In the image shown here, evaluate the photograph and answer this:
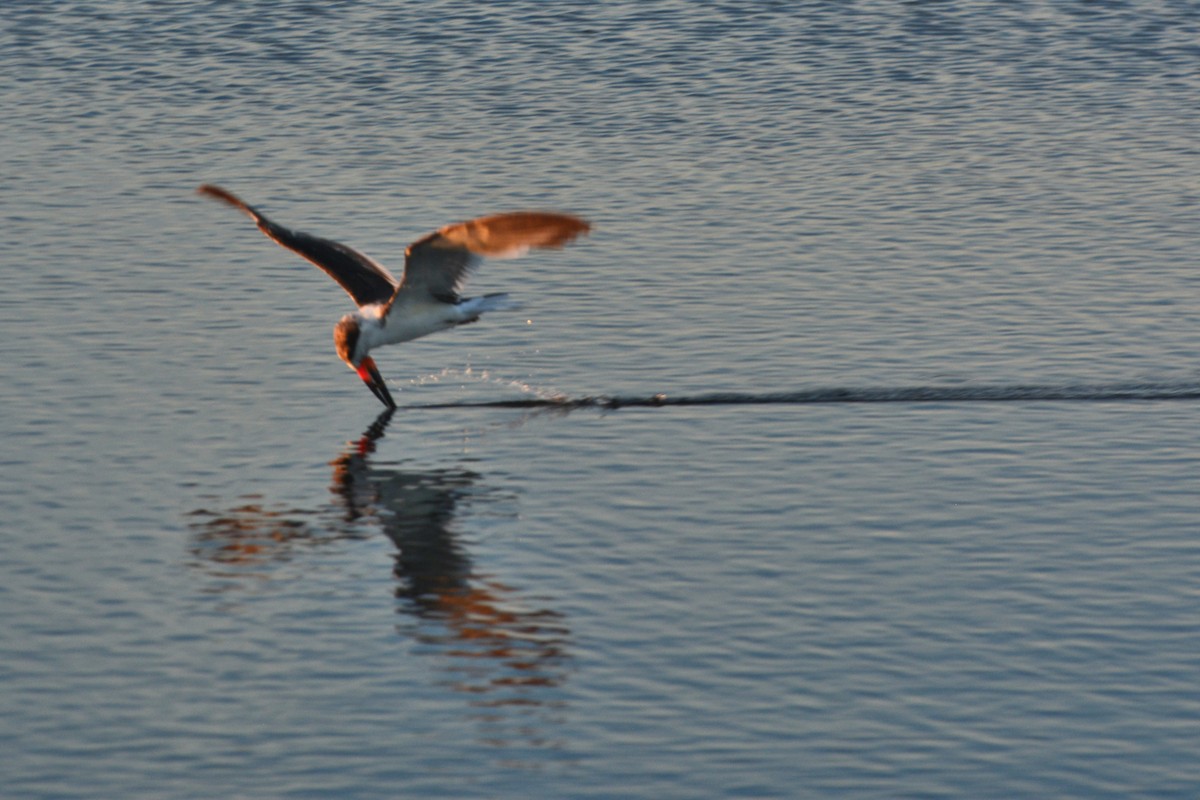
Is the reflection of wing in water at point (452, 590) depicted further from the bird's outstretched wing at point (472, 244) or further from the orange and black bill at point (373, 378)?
the bird's outstretched wing at point (472, 244)

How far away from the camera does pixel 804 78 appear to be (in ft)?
100

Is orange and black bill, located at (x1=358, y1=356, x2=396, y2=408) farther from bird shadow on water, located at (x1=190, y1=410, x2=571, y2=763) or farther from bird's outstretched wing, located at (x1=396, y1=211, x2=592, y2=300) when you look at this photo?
bird's outstretched wing, located at (x1=396, y1=211, x2=592, y2=300)

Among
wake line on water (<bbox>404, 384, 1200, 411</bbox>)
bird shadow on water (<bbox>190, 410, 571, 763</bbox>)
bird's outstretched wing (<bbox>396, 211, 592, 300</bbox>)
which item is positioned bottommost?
wake line on water (<bbox>404, 384, 1200, 411</bbox>)

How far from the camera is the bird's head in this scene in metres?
17.9

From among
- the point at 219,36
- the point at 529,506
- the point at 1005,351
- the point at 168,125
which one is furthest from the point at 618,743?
the point at 219,36

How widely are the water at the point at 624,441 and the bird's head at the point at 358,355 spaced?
15 centimetres

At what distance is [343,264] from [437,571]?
17.2 feet

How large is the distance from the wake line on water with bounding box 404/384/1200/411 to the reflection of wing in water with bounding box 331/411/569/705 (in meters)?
1.87

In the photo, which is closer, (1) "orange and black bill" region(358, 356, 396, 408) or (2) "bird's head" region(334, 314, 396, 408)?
(2) "bird's head" region(334, 314, 396, 408)

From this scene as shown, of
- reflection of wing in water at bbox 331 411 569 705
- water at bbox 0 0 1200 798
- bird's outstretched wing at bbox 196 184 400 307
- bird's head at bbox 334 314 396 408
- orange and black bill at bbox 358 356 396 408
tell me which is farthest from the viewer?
bird's outstretched wing at bbox 196 184 400 307

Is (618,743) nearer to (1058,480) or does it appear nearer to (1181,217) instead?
(1058,480)

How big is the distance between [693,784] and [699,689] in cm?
118

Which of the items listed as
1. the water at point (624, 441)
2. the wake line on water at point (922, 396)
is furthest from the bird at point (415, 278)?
the wake line on water at point (922, 396)

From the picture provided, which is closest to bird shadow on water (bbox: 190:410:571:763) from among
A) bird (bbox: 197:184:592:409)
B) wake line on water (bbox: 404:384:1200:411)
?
bird (bbox: 197:184:592:409)
